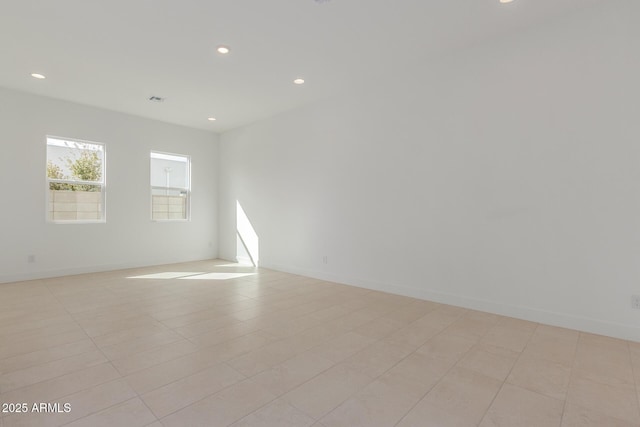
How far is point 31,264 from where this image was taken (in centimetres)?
472

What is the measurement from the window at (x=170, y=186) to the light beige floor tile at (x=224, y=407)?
5.12 metres

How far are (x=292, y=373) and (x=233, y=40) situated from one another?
3138 mm

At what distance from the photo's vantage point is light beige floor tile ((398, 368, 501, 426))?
1594 mm

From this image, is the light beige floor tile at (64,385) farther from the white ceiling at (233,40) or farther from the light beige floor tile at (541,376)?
the white ceiling at (233,40)

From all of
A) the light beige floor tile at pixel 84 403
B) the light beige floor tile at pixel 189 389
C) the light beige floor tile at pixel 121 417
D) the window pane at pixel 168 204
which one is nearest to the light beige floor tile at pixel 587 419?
the light beige floor tile at pixel 189 389

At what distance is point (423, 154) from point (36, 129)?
572cm

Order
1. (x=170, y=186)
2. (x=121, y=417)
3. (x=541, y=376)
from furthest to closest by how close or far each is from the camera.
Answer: (x=170, y=186), (x=541, y=376), (x=121, y=417)

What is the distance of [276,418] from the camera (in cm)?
160

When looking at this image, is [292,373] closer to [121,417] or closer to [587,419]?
[121,417]

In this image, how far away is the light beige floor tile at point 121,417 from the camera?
1536mm

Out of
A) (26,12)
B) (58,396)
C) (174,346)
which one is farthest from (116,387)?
(26,12)

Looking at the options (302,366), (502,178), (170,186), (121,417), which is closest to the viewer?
(121,417)

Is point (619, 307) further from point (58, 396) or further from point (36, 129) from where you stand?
point (36, 129)

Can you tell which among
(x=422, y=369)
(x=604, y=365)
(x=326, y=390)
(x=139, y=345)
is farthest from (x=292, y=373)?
(x=604, y=365)
